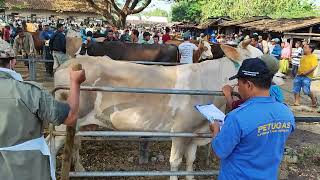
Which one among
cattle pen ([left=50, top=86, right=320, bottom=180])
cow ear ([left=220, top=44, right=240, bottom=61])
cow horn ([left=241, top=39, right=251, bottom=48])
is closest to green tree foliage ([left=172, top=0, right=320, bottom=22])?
cow horn ([left=241, top=39, right=251, bottom=48])

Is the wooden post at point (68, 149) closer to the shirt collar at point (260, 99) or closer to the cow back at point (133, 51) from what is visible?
the shirt collar at point (260, 99)

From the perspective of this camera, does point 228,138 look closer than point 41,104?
No

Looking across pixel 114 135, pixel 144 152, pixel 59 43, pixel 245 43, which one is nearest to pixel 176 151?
pixel 144 152

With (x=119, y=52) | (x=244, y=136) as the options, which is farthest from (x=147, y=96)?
(x=119, y=52)

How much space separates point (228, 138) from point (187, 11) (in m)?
63.0

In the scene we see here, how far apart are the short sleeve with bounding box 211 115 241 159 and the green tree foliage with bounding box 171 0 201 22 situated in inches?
2062

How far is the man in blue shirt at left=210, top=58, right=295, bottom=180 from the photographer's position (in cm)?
235

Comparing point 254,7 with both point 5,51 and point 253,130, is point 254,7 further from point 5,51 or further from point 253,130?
point 5,51

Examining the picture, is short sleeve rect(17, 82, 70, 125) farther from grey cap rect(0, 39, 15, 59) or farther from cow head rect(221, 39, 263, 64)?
cow head rect(221, 39, 263, 64)

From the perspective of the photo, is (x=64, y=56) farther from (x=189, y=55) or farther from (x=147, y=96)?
(x=147, y=96)

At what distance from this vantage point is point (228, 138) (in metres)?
2.34

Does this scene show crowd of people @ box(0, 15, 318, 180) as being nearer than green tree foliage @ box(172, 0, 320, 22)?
Yes

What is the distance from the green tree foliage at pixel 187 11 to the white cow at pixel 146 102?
49939 millimetres

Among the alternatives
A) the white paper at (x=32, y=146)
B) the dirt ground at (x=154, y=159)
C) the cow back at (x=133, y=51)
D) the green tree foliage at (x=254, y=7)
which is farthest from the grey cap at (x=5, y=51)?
the green tree foliage at (x=254, y=7)
